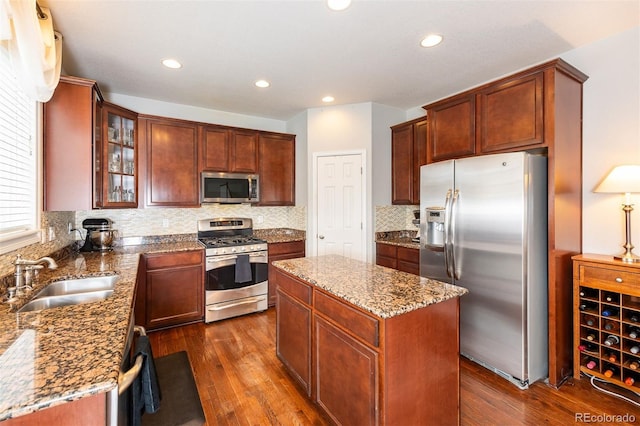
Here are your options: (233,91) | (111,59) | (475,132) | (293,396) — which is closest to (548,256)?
(475,132)

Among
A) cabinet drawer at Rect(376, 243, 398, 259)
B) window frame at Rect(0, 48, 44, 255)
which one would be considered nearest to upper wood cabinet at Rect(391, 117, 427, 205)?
cabinet drawer at Rect(376, 243, 398, 259)

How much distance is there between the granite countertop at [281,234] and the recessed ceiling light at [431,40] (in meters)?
A: 2.69

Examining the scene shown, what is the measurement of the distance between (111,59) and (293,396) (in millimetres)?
3218

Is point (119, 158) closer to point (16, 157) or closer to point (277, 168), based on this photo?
point (16, 157)

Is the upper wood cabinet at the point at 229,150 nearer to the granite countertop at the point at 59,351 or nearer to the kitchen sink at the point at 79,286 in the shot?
the kitchen sink at the point at 79,286

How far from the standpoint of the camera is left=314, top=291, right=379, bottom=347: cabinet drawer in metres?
1.45

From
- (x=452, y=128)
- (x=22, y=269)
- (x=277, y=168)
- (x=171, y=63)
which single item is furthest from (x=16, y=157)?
(x=452, y=128)

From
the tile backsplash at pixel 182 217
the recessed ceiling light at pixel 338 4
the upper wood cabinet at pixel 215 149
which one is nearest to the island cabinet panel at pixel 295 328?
the recessed ceiling light at pixel 338 4

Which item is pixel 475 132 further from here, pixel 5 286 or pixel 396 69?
pixel 5 286

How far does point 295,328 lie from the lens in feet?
7.21

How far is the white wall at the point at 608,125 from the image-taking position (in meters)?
2.32

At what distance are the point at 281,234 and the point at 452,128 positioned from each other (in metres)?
2.81

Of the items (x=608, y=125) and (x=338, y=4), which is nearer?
(x=338, y=4)

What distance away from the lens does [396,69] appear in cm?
292
